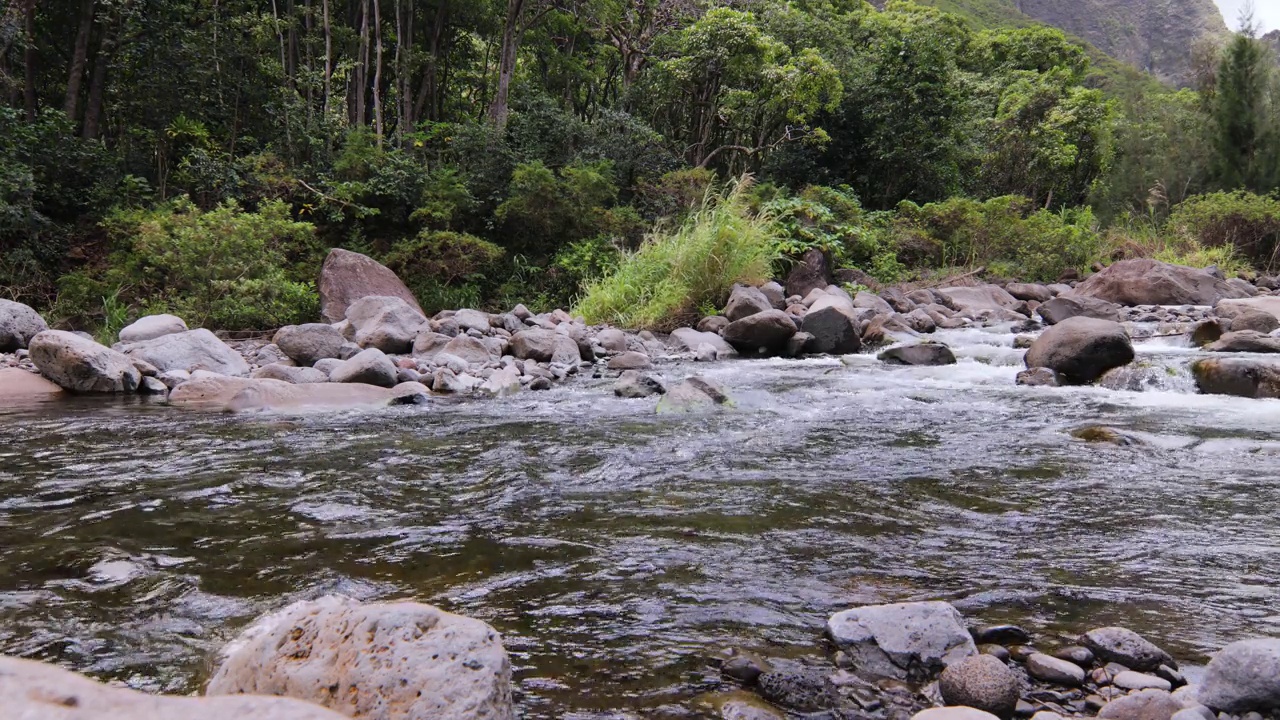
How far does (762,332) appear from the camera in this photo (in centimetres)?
934

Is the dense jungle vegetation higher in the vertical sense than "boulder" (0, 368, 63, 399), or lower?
higher

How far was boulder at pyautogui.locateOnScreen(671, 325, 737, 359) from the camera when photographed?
30.7ft

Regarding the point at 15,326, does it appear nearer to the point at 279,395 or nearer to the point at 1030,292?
the point at 279,395

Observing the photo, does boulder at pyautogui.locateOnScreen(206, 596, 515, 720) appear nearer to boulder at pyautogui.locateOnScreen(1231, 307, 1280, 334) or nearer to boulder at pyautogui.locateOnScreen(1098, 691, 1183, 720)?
boulder at pyautogui.locateOnScreen(1098, 691, 1183, 720)

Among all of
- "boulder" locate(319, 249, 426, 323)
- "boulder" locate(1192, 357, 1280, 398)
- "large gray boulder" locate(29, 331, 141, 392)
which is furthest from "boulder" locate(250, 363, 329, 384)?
"boulder" locate(1192, 357, 1280, 398)

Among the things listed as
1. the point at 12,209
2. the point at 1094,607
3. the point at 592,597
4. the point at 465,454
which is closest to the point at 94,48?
the point at 12,209

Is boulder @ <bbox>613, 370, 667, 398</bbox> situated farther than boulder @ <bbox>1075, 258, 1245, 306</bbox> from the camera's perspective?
No

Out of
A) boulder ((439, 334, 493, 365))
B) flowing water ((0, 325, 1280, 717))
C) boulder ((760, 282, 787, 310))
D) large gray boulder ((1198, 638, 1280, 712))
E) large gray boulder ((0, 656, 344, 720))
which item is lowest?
flowing water ((0, 325, 1280, 717))

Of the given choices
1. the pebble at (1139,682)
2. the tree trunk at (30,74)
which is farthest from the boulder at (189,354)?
the tree trunk at (30,74)

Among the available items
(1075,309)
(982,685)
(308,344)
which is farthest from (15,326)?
(1075,309)

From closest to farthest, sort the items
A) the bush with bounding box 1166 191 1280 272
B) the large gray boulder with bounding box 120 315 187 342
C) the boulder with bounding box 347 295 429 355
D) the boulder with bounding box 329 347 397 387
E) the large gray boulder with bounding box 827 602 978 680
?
1. the large gray boulder with bounding box 827 602 978 680
2. the boulder with bounding box 329 347 397 387
3. the large gray boulder with bounding box 120 315 187 342
4. the boulder with bounding box 347 295 429 355
5. the bush with bounding box 1166 191 1280 272

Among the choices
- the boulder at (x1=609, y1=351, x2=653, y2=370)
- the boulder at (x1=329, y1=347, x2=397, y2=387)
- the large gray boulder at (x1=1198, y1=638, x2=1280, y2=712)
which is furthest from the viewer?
the boulder at (x1=609, y1=351, x2=653, y2=370)

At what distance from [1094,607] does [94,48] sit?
1681 centimetres

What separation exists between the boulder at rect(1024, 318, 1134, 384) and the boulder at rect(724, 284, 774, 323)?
3.55 meters
